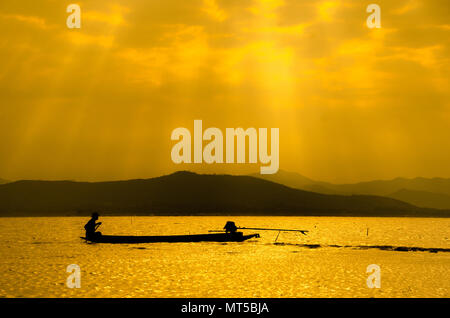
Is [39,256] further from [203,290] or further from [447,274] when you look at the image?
[447,274]

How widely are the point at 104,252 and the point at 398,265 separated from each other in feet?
121

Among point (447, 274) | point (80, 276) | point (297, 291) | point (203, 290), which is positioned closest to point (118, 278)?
point (80, 276)

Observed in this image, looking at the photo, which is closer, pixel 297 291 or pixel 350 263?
pixel 297 291

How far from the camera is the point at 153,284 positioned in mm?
40219

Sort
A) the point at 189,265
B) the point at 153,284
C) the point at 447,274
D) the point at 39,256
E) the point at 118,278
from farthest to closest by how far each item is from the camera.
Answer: the point at 39,256 < the point at 189,265 < the point at 447,274 < the point at 118,278 < the point at 153,284

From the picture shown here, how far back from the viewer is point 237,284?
4078cm

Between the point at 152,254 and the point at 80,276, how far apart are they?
2308 centimetres

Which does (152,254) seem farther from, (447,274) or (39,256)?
(447,274)
